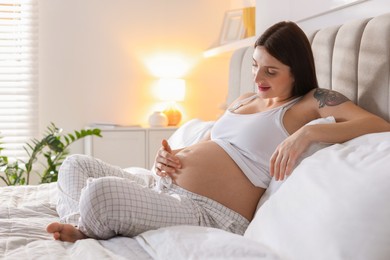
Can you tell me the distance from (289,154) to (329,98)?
1.06 feet

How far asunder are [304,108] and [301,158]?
30 cm

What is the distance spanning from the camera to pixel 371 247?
1.11 meters

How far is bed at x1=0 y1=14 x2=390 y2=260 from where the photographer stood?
117cm

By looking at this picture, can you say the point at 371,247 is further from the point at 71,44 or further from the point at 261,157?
the point at 71,44

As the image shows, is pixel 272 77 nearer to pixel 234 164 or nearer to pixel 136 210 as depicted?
pixel 234 164

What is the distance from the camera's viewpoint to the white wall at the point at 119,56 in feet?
15.2

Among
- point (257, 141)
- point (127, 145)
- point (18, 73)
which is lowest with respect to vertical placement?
point (127, 145)

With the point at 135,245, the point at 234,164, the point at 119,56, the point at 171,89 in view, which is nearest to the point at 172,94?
Answer: the point at 171,89

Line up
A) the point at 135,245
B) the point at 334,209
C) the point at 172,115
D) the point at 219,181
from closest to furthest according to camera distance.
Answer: the point at 334,209, the point at 135,245, the point at 219,181, the point at 172,115

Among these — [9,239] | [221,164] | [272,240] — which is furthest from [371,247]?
[9,239]

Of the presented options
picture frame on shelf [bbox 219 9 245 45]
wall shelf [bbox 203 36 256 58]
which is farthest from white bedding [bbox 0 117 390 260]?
picture frame on shelf [bbox 219 9 245 45]

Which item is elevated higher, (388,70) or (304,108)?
(388,70)

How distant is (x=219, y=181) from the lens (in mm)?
1856

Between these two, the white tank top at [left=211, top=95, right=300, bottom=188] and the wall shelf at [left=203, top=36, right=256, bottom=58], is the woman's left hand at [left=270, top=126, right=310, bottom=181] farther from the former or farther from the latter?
the wall shelf at [left=203, top=36, right=256, bottom=58]
